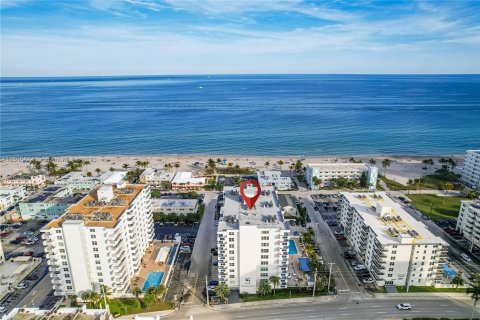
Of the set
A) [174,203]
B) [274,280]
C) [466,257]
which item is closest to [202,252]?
[274,280]

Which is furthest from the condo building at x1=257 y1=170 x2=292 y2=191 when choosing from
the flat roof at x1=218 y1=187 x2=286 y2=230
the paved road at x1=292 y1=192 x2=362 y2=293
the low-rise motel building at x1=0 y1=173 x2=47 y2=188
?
the low-rise motel building at x1=0 y1=173 x2=47 y2=188

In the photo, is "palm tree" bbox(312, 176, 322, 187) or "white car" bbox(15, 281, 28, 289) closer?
"white car" bbox(15, 281, 28, 289)

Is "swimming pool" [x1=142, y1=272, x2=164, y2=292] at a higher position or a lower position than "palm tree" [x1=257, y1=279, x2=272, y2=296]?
lower

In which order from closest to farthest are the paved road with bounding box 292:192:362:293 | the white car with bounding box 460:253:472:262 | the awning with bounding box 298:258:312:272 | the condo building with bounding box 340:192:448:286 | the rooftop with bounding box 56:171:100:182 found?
the condo building with bounding box 340:192:448:286
the paved road with bounding box 292:192:362:293
the awning with bounding box 298:258:312:272
the white car with bounding box 460:253:472:262
the rooftop with bounding box 56:171:100:182

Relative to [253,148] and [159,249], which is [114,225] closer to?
[159,249]

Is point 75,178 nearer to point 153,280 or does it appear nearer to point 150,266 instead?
point 150,266

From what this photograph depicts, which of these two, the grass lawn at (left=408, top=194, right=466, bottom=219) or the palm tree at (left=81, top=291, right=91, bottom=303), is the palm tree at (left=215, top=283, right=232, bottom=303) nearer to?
the palm tree at (left=81, top=291, right=91, bottom=303)

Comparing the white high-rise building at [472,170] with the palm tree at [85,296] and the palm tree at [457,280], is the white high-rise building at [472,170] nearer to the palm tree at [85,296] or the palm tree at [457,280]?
the palm tree at [457,280]
